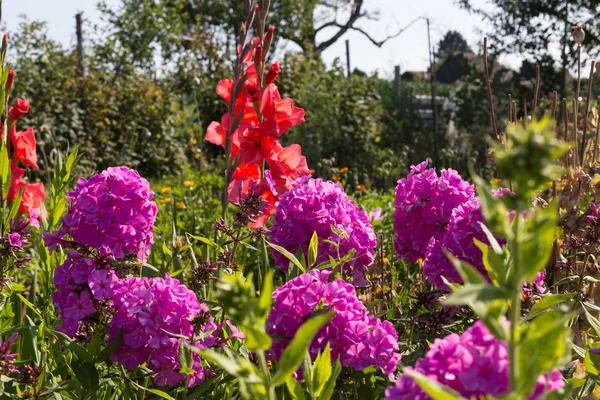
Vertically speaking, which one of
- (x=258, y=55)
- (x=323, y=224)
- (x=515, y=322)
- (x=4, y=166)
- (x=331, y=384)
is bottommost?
(x=331, y=384)

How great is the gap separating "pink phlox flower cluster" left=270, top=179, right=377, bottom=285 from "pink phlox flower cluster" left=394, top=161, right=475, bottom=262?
12 cm

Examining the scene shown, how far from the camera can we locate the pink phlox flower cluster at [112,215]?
158 centimetres

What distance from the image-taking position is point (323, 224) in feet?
6.13

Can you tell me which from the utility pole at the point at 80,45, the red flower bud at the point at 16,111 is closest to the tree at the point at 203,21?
the utility pole at the point at 80,45

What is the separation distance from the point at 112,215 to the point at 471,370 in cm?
104

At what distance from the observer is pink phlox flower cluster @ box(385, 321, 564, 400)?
2.50 feet

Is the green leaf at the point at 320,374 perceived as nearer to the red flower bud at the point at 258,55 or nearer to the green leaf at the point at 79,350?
the green leaf at the point at 79,350

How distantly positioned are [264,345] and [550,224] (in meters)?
0.31

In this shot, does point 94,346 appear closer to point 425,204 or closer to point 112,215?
point 112,215

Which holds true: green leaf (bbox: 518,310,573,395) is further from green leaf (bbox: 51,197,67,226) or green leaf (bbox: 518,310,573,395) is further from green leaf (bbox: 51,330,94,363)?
green leaf (bbox: 51,197,67,226)

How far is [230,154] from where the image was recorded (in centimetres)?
227

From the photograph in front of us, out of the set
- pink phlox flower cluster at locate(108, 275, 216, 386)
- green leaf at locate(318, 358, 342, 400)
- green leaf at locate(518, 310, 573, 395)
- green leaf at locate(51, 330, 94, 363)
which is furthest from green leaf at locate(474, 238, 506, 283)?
green leaf at locate(51, 330, 94, 363)

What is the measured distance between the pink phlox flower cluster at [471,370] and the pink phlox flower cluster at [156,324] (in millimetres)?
628

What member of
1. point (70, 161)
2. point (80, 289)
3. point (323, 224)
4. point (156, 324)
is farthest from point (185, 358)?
point (70, 161)
